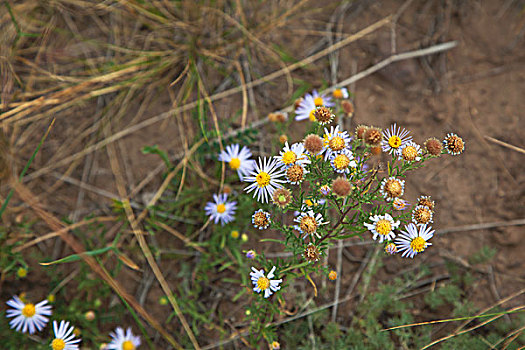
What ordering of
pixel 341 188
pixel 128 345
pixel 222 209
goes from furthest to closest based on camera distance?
pixel 222 209, pixel 128 345, pixel 341 188

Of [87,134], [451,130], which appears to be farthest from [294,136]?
[87,134]

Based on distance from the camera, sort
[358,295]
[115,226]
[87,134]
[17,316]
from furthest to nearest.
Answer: [87,134] < [115,226] < [358,295] < [17,316]

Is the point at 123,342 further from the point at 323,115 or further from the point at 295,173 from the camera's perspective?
the point at 323,115

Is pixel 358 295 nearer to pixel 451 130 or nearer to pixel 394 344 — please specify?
pixel 394 344

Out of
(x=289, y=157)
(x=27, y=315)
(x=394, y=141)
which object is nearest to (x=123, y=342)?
(x=27, y=315)

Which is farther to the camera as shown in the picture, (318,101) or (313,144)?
(318,101)

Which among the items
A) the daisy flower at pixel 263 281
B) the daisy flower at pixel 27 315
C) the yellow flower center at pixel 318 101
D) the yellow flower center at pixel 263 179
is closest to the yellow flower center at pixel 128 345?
the daisy flower at pixel 27 315

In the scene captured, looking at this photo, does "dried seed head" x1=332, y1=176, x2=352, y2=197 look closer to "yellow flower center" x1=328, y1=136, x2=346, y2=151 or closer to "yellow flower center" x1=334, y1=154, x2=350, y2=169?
"yellow flower center" x1=334, y1=154, x2=350, y2=169

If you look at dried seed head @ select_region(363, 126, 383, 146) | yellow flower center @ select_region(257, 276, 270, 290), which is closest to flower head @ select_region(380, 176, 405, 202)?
dried seed head @ select_region(363, 126, 383, 146)
